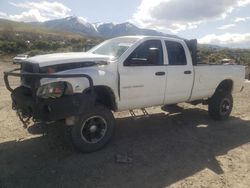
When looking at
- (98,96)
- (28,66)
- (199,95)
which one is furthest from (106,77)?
(199,95)

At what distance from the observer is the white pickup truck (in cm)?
476

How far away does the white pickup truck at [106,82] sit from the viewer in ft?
15.6

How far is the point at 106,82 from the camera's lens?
5.30 meters

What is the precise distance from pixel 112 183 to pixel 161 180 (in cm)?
72

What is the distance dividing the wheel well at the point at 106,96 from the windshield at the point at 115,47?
2.24ft

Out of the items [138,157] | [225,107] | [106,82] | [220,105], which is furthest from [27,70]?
[225,107]

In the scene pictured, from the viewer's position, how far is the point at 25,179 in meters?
4.24

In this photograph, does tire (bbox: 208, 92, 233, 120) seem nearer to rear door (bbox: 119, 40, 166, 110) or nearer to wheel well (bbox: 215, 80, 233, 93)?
wheel well (bbox: 215, 80, 233, 93)

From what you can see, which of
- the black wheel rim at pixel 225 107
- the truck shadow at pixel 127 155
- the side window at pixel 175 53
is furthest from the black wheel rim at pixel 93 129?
the black wheel rim at pixel 225 107

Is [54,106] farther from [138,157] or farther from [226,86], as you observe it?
[226,86]

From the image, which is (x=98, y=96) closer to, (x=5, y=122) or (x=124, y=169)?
(x=124, y=169)

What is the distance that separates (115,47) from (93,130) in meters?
1.85

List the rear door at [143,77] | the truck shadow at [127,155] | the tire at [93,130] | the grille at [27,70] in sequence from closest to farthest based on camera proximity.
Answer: the truck shadow at [127,155] → the grille at [27,70] → the tire at [93,130] → the rear door at [143,77]

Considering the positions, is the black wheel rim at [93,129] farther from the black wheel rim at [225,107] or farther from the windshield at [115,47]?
the black wheel rim at [225,107]
